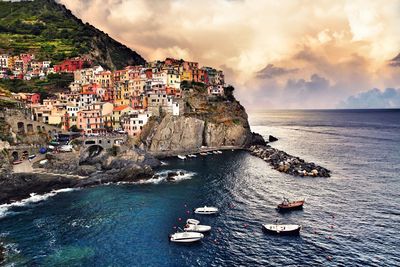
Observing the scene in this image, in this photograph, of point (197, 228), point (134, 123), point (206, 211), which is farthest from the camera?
point (134, 123)

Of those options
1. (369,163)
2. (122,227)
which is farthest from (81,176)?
(369,163)

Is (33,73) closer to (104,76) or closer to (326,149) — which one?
(104,76)

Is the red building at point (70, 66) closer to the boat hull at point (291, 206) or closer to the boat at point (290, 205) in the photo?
the boat at point (290, 205)

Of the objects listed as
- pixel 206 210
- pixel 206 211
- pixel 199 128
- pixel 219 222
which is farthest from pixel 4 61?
pixel 219 222

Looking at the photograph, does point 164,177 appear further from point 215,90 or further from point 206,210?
point 215,90

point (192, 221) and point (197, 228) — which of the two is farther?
point (192, 221)

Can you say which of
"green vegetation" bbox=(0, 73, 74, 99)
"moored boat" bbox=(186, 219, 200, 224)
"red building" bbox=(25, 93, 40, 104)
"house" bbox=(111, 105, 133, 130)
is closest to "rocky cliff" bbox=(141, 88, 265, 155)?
"house" bbox=(111, 105, 133, 130)

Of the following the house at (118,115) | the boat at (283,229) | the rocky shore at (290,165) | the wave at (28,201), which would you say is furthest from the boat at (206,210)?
the house at (118,115)
